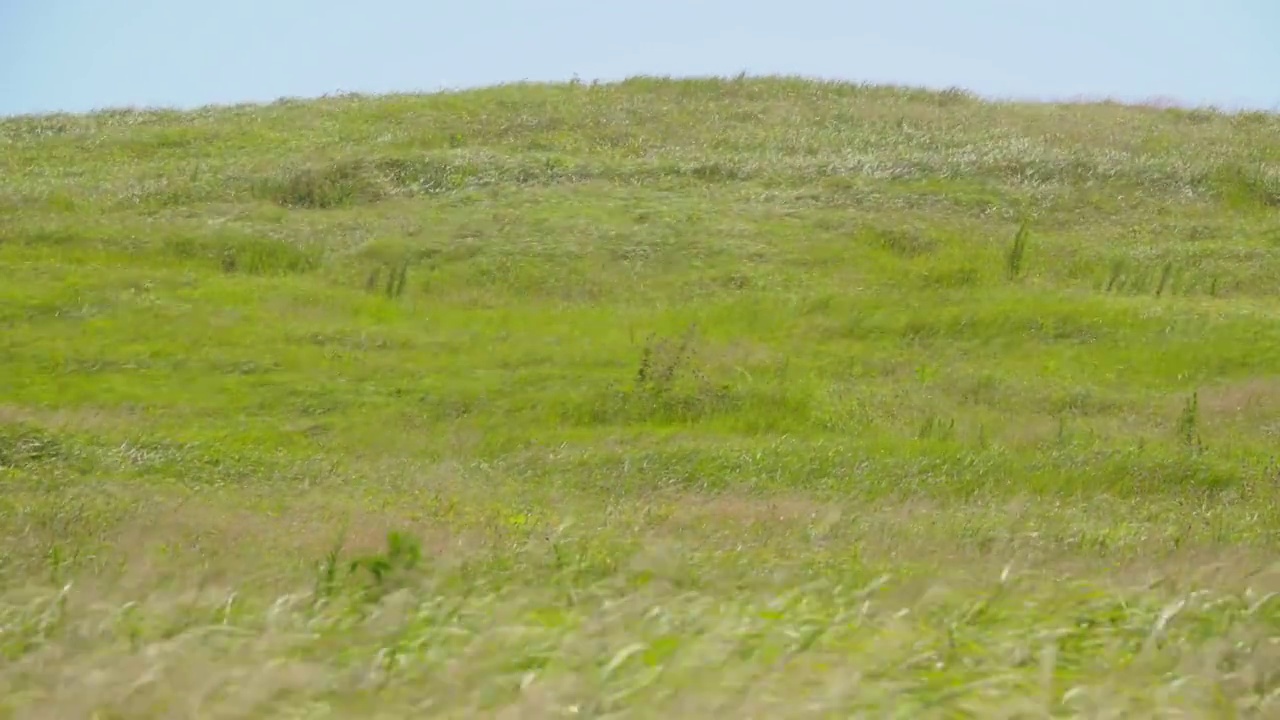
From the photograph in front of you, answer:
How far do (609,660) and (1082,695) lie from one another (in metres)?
1.89

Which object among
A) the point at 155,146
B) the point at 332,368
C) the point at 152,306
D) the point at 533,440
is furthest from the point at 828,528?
the point at 155,146

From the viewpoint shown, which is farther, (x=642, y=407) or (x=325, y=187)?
(x=325, y=187)

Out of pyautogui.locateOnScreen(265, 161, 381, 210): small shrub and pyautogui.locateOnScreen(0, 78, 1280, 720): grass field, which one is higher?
pyautogui.locateOnScreen(265, 161, 381, 210): small shrub

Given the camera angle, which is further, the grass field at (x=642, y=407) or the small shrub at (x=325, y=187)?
the small shrub at (x=325, y=187)

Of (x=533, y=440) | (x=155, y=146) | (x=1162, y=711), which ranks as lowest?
(x=533, y=440)

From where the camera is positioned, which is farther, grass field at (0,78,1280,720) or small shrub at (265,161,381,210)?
small shrub at (265,161,381,210)

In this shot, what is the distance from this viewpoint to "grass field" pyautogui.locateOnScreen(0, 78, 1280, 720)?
5566mm

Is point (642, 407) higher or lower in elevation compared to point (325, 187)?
lower

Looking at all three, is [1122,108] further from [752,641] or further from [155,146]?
[752,641]

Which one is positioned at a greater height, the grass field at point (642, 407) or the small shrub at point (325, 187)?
the small shrub at point (325, 187)

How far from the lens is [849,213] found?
29.9 metres

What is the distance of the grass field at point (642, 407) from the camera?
18.3 ft

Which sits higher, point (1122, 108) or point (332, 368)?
point (1122, 108)

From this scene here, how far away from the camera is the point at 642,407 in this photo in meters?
18.4
